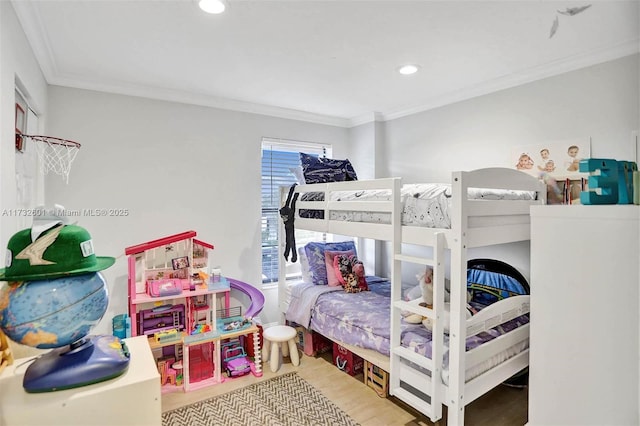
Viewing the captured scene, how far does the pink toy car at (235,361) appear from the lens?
108 inches

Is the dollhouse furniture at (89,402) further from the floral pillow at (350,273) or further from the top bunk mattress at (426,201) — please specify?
the floral pillow at (350,273)

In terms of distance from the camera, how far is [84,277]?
1.04m

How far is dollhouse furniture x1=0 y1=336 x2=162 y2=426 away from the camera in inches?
37.8

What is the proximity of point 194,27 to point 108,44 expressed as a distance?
652 mm

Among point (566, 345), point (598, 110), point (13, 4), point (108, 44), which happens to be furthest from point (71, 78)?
point (598, 110)

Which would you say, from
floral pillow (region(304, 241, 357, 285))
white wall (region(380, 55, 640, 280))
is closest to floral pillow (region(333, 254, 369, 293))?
floral pillow (region(304, 241, 357, 285))

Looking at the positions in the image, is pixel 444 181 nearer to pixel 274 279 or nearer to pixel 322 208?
pixel 322 208

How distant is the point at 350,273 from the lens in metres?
3.27

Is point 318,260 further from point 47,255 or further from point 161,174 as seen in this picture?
point 47,255

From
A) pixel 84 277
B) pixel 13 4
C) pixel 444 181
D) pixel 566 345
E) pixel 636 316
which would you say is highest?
pixel 13 4

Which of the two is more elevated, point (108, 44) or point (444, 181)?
point (108, 44)

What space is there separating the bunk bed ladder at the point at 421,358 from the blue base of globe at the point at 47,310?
150 cm

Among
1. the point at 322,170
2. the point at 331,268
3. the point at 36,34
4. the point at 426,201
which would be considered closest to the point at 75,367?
the point at 426,201

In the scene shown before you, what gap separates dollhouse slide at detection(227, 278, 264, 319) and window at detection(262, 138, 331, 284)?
458 millimetres
